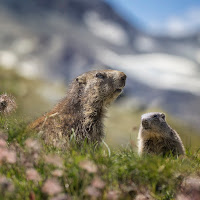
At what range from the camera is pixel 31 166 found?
13.0ft

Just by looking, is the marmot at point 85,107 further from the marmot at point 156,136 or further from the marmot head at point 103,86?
the marmot at point 156,136

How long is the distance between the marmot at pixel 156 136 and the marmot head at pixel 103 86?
0.91m

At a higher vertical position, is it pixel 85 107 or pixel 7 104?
pixel 85 107

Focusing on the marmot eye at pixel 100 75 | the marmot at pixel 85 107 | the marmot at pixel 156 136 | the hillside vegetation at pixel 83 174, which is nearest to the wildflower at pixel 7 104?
the marmot at pixel 85 107

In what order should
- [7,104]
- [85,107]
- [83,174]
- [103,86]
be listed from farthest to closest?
[103,86] → [85,107] → [7,104] → [83,174]

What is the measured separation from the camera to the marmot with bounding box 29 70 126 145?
611 cm

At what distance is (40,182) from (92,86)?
3.73 m

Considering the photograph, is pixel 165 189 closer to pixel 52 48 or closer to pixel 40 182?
pixel 40 182

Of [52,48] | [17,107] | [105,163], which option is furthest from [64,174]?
[52,48]

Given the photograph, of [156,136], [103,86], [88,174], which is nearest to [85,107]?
[103,86]

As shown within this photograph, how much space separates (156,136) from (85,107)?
1762mm

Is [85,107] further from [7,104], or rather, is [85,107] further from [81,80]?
[7,104]

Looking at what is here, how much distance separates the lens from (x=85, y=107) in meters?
6.83

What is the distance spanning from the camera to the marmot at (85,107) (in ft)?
20.1
